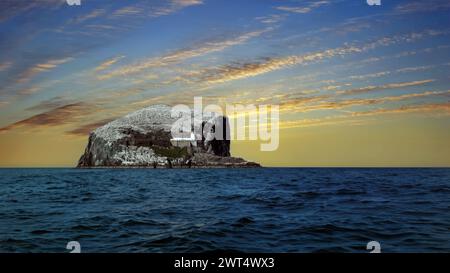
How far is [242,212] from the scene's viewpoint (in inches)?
709

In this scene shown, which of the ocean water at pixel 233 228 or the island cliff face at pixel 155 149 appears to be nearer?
the ocean water at pixel 233 228

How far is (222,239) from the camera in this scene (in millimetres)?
12273

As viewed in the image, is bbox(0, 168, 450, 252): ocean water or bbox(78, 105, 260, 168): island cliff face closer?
bbox(0, 168, 450, 252): ocean water

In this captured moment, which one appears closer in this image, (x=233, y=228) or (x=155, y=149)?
(x=233, y=228)

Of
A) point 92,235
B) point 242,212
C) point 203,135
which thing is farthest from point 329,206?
point 203,135

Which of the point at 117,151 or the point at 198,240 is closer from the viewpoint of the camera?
the point at 198,240

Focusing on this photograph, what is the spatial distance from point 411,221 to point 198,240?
893 cm

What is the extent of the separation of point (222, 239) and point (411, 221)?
8.11m
